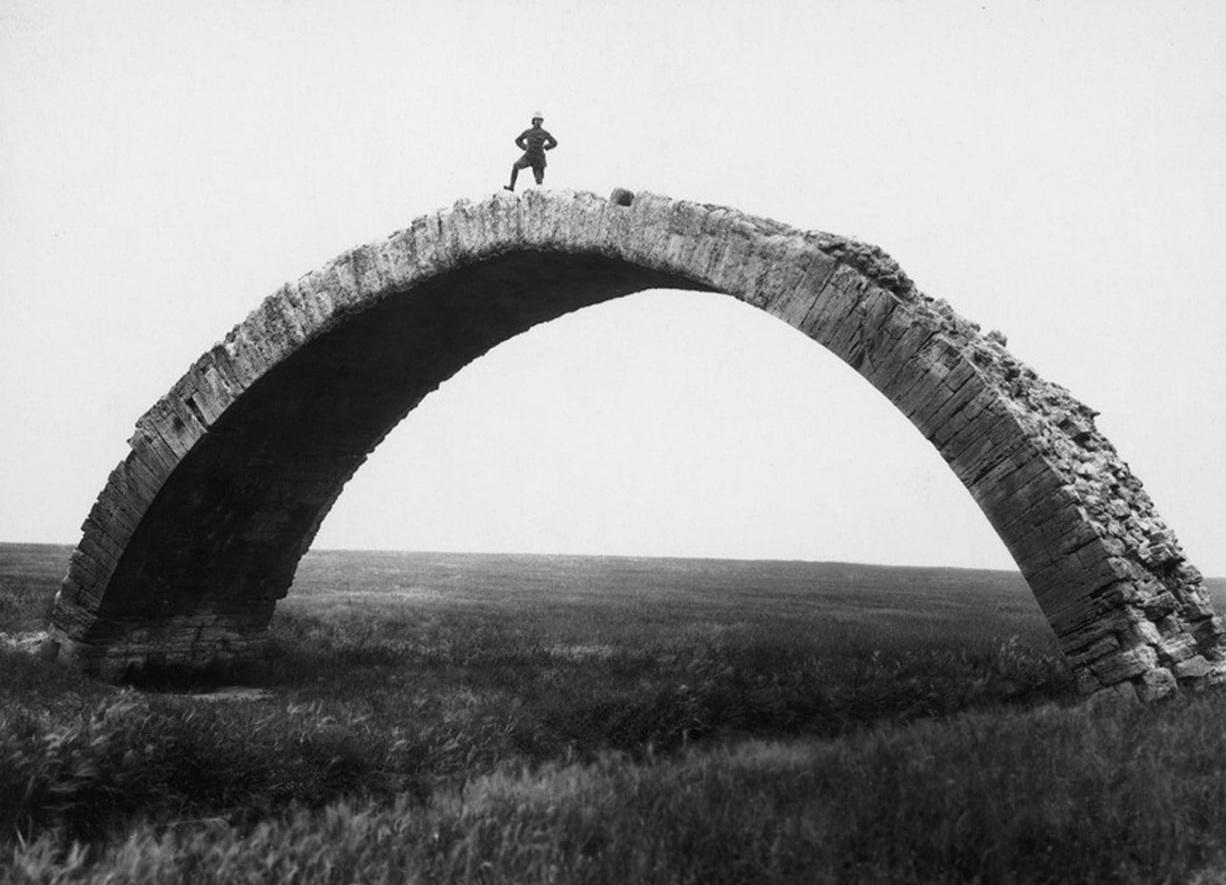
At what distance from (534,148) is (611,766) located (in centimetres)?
539

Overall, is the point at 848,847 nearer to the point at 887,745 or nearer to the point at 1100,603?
the point at 887,745

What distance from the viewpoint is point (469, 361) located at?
10039 mm

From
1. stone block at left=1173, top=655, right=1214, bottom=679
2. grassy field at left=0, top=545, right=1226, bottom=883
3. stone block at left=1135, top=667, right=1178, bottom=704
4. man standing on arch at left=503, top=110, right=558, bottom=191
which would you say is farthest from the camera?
man standing on arch at left=503, top=110, right=558, bottom=191

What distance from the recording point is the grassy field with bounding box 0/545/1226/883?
365 centimetres

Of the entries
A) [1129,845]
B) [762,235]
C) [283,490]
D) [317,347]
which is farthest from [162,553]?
[1129,845]

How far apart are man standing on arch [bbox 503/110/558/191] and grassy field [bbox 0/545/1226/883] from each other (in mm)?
4429

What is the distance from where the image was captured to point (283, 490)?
10477mm

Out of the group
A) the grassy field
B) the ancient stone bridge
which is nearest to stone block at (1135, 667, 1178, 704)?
the ancient stone bridge

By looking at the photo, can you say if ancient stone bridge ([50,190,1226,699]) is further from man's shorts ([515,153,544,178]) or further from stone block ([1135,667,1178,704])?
man's shorts ([515,153,544,178])

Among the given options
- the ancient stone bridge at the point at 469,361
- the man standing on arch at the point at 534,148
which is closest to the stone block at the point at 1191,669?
the ancient stone bridge at the point at 469,361

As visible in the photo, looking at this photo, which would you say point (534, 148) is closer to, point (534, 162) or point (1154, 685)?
point (534, 162)

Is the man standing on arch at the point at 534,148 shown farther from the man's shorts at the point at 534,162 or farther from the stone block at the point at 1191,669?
the stone block at the point at 1191,669

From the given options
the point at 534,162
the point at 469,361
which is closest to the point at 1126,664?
the point at 534,162

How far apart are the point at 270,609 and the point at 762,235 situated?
24.4 ft
